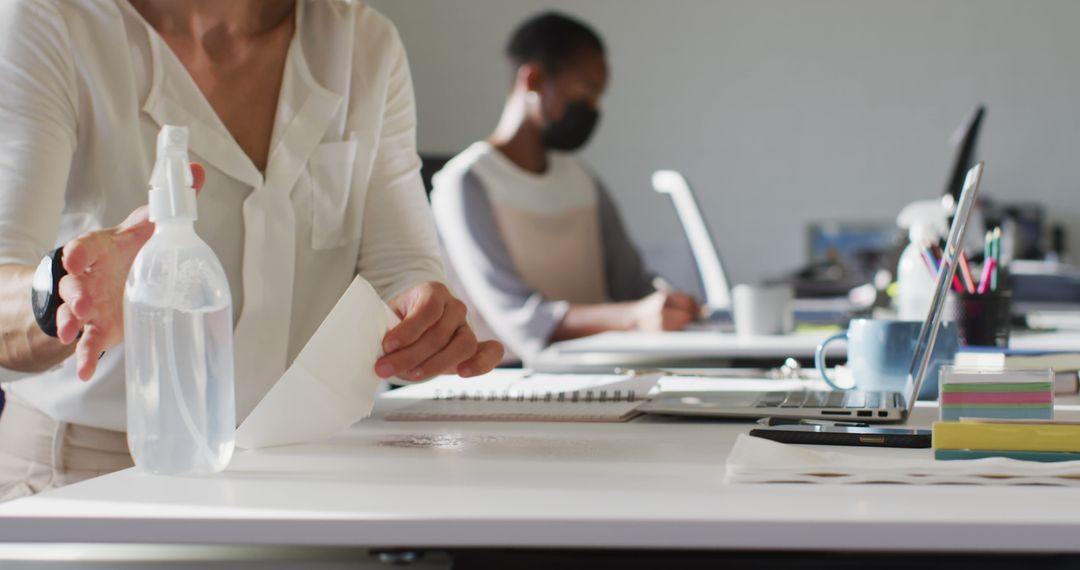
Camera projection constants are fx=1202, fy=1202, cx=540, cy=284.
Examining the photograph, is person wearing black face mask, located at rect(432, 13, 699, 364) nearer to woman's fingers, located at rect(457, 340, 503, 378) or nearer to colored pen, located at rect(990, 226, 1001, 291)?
colored pen, located at rect(990, 226, 1001, 291)

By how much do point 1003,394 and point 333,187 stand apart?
0.78 metres

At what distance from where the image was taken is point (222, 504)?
0.70 meters

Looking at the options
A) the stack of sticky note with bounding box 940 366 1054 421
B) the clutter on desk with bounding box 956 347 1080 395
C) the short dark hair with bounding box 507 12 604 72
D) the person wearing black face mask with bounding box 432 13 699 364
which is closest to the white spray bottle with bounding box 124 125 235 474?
the stack of sticky note with bounding box 940 366 1054 421

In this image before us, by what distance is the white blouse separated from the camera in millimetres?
1172

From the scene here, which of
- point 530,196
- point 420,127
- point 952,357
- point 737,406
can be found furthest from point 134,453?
point 420,127

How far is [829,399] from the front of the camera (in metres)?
1.15

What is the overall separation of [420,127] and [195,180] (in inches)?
231

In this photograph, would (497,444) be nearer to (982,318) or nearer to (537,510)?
(537,510)

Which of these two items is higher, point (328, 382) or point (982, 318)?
point (328, 382)

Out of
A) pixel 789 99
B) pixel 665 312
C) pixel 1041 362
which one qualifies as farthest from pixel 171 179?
pixel 789 99

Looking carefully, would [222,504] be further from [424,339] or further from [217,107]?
[217,107]

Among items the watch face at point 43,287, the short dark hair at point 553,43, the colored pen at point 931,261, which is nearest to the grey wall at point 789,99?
the short dark hair at point 553,43

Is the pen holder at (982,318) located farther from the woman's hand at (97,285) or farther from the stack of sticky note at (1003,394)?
the woman's hand at (97,285)

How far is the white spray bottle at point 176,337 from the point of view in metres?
0.78
